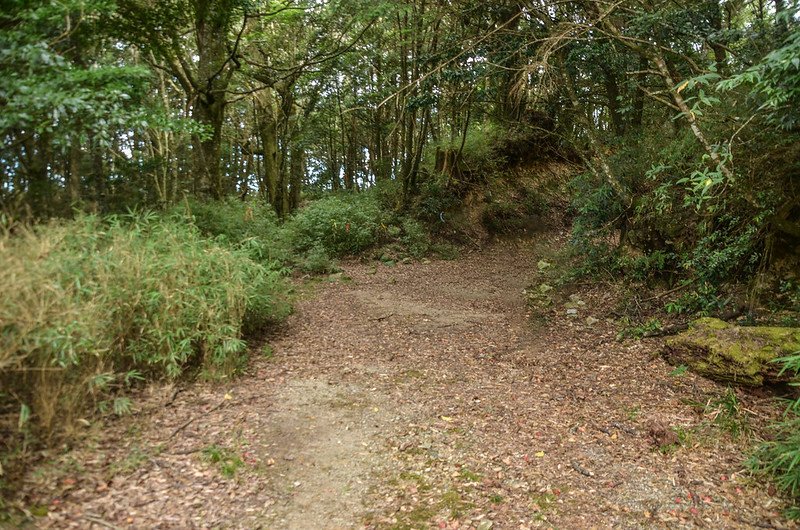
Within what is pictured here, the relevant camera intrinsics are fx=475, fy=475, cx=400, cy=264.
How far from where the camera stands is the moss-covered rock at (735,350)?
456cm

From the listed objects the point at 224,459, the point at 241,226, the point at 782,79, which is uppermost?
the point at 782,79

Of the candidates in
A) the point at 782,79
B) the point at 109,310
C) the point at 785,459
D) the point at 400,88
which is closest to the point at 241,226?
the point at 400,88

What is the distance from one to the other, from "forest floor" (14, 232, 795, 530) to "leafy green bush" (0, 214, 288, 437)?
38 centimetres

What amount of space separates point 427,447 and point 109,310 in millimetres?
3070

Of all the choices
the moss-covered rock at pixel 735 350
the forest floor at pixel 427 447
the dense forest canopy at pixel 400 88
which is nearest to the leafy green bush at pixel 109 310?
the forest floor at pixel 427 447

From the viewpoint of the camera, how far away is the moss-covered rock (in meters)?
4.56

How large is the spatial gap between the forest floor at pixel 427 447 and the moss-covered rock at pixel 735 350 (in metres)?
0.19

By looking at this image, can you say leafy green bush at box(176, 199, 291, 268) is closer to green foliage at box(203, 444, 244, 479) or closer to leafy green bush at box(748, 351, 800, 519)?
green foliage at box(203, 444, 244, 479)

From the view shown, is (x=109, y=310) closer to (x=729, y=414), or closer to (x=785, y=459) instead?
(x=785, y=459)

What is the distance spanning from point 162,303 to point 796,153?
680 centimetres

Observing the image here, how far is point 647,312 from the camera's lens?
6930 mm

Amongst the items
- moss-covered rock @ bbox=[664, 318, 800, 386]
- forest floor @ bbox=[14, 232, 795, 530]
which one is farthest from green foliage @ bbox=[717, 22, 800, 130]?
forest floor @ bbox=[14, 232, 795, 530]

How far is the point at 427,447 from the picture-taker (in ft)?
14.2

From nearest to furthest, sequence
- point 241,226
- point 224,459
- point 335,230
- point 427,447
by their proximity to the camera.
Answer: point 224,459 → point 427,447 → point 241,226 → point 335,230
